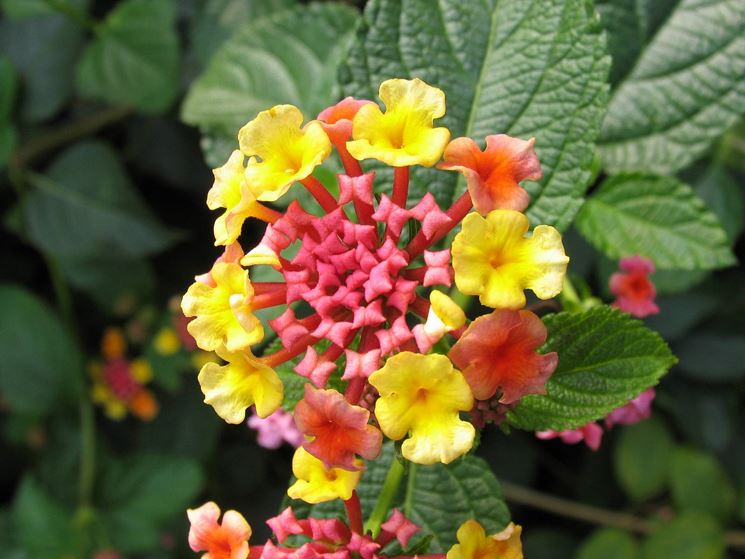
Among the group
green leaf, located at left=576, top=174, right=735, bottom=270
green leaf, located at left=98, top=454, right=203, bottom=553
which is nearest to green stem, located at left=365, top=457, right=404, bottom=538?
green leaf, located at left=576, top=174, right=735, bottom=270

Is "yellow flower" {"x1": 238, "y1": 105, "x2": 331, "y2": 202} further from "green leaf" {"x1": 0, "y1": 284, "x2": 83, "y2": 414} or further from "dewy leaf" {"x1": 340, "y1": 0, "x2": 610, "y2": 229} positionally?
"green leaf" {"x1": 0, "y1": 284, "x2": 83, "y2": 414}

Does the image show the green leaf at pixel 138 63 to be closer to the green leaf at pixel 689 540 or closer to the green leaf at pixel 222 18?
the green leaf at pixel 222 18

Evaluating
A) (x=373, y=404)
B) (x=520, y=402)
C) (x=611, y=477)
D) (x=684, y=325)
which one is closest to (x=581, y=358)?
(x=520, y=402)

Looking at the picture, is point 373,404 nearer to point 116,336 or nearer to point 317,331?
point 317,331

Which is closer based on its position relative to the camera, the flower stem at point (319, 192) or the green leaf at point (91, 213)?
the flower stem at point (319, 192)

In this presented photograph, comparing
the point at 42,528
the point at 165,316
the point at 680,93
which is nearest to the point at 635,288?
the point at 680,93

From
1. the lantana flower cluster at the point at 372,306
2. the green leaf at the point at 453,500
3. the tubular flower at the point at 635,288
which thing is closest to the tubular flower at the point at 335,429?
the lantana flower cluster at the point at 372,306
